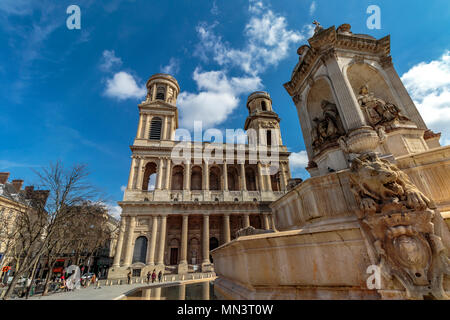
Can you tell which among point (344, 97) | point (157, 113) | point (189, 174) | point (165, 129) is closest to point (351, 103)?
point (344, 97)

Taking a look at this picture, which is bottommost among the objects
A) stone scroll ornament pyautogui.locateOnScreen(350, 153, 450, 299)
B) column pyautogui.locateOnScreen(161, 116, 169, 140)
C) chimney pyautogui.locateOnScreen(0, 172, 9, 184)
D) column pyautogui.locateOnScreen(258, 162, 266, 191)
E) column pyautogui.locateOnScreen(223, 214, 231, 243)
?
stone scroll ornament pyautogui.locateOnScreen(350, 153, 450, 299)

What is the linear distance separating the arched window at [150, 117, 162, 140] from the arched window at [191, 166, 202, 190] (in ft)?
24.0

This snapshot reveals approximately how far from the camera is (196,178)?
3006 centimetres

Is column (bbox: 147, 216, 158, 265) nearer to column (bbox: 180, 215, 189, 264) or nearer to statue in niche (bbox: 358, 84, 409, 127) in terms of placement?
column (bbox: 180, 215, 189, 264)

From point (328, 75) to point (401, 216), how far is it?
4.37m

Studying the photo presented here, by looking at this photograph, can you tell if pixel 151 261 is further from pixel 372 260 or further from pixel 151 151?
pixel 372 260

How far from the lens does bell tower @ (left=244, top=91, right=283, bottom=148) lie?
108ft

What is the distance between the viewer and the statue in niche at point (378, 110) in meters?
4.72

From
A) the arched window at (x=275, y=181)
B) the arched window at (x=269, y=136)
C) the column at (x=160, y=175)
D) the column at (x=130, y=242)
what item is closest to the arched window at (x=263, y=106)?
the arched window at (x=269, y=136)

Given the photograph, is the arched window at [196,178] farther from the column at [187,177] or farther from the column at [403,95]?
the column at [403,95]

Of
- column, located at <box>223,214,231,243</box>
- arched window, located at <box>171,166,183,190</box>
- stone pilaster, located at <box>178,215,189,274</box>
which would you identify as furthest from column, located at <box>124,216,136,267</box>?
column, located at <box>223,214,231,243</box>

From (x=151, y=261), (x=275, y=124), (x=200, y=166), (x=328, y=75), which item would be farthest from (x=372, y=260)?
(x=275, y=124)

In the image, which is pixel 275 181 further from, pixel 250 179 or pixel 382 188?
pixel 382 188

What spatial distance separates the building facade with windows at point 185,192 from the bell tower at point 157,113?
0.13m
